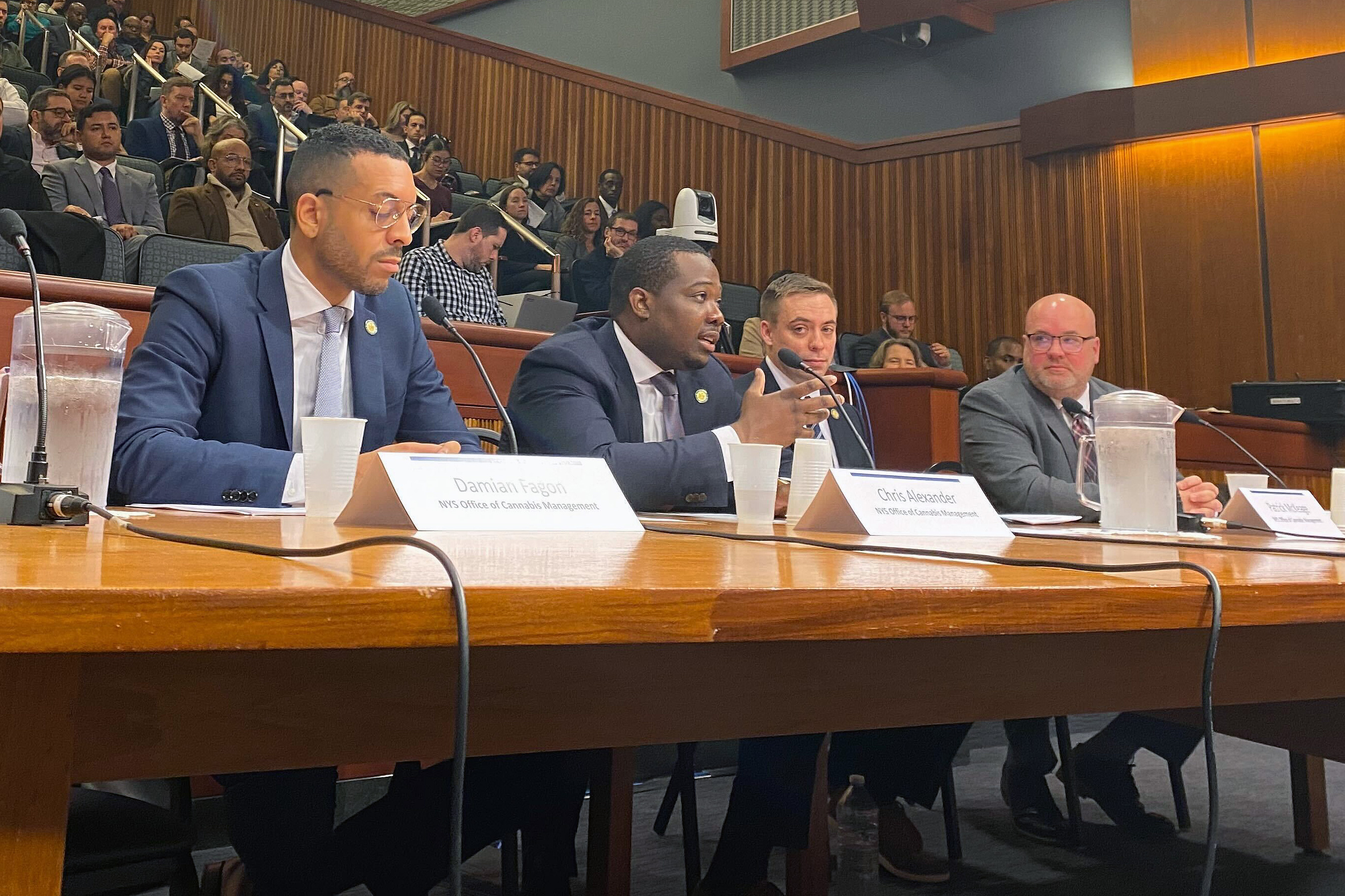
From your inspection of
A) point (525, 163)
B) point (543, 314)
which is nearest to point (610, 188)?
point (525, 163)

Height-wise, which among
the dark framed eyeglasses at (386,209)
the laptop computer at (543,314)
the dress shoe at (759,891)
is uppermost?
the laptop computer at (543,314)

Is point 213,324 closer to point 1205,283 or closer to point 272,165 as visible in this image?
point 272,165

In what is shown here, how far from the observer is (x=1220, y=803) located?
8.79 feet

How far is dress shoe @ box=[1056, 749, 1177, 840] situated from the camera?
8.20 feet

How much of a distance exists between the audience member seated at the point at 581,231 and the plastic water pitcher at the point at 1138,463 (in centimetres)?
513

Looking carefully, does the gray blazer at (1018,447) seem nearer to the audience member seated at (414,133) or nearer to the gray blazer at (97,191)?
the gray blazer at (97,191)

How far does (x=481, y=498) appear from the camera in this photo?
919 millimetres

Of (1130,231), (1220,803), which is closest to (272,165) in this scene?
(1130,231)

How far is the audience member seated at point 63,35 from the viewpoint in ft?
22.9

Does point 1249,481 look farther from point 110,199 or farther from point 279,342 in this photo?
point 110,199

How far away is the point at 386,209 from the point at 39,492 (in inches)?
44.0

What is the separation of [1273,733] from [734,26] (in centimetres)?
755

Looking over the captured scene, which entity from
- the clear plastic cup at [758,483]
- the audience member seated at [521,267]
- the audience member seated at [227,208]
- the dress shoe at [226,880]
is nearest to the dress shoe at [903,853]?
the clear plastic cup at [758,483]

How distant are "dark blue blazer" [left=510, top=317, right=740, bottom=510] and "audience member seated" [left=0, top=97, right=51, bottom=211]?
2.97m
